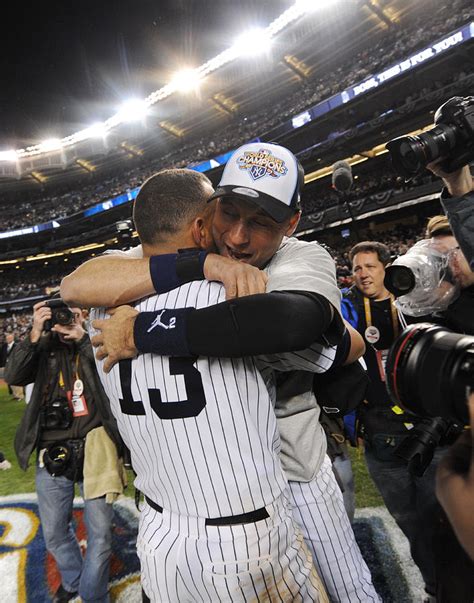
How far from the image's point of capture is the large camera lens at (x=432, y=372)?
84cm

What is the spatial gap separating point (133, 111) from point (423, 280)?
34446 millimetres

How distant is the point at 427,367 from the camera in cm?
91

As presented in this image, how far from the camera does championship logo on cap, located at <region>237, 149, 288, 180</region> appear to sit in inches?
53.7

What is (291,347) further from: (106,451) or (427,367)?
(106,451)

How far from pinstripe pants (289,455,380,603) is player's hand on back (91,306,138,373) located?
907mm

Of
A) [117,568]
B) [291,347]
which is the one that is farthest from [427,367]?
[117,568]

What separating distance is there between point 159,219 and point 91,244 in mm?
39106

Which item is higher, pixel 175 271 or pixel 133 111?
pixel 133 111

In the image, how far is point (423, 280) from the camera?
1991mm

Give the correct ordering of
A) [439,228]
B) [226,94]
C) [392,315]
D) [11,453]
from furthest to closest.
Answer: [226,94] → [11,453] → [392,315] → [439,228]

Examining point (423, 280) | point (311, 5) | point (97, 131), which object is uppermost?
point (97, 131)

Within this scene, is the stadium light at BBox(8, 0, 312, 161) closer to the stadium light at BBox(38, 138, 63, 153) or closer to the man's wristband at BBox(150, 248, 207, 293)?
the stadium light at BBox(38, 138, 63, 153)

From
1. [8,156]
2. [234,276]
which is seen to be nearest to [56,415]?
[234,276]

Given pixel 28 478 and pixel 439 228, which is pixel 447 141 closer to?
pixel 439 228
